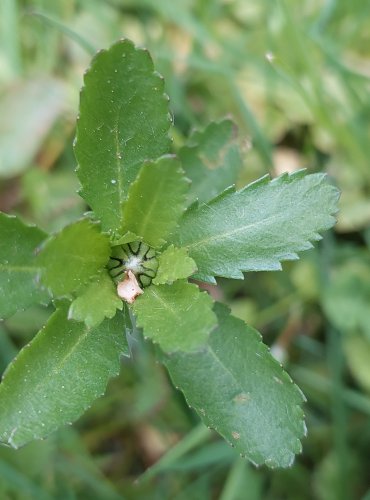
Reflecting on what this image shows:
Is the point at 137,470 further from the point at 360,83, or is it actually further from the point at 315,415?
the point at 360,83

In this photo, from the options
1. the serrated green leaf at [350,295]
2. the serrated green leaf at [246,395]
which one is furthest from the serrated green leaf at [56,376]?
the serrated green leaf at [350,295]

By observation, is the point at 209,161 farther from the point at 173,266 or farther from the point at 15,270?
the point at 15,270

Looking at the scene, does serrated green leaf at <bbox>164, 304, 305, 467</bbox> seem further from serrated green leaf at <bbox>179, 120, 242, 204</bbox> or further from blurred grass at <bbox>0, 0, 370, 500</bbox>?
blurred grass at <bbox>0, 0, 370, 500</bbox>

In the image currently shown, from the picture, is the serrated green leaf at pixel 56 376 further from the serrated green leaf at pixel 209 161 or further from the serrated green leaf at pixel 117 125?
the serrated green leaf at pixel 209 161

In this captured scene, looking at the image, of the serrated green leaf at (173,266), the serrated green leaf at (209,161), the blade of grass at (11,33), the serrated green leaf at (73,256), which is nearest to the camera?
the serrated green leaf at (73,256)

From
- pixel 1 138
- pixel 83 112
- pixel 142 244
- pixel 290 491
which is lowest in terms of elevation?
pixel 290 491

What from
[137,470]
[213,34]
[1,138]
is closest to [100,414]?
[137,470]

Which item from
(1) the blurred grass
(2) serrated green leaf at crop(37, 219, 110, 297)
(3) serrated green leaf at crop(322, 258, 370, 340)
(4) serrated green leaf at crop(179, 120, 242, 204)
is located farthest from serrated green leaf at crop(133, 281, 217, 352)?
(3) serrated green leaf at crop(322, 258, 370, 340)
